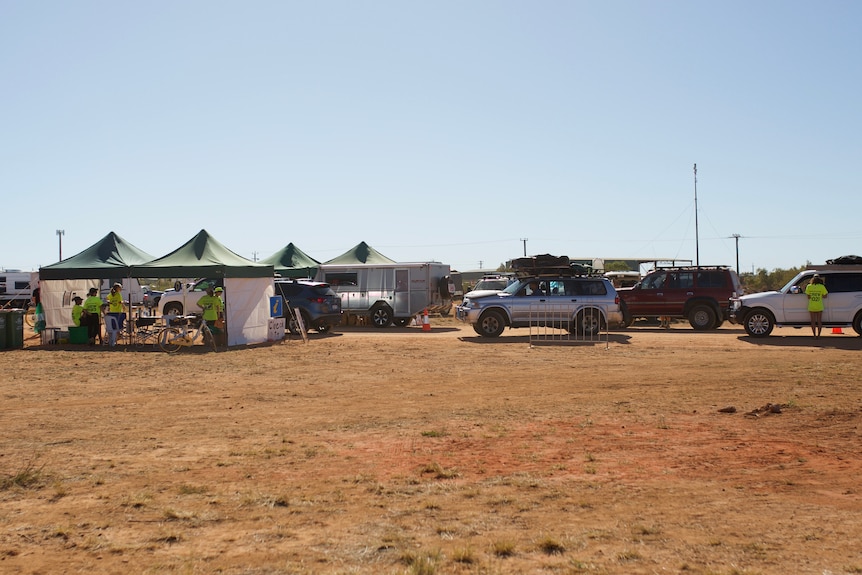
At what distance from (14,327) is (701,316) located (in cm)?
1913

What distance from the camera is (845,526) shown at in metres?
6.29

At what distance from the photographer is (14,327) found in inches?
869

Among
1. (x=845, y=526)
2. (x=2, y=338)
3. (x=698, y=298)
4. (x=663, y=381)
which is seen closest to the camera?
(x=845, y=526)

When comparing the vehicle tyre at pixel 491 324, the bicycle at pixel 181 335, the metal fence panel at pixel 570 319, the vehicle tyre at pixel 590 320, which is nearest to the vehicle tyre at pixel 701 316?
the metal fence panel at pixel 570 319

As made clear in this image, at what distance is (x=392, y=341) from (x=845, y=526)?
1698 centimetres

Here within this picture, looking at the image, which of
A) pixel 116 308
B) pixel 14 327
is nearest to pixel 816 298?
pixel 116 308

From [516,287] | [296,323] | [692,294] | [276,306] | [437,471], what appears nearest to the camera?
[437,471]

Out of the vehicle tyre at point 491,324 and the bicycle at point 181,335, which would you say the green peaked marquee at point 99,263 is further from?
the vehicle tyre at point 491,324

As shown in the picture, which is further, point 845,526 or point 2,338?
point 2,338

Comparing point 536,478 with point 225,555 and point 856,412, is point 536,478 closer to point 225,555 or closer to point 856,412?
point 225,555

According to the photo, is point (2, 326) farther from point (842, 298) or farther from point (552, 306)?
point (842, 298)

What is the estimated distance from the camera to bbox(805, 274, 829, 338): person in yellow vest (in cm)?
2122

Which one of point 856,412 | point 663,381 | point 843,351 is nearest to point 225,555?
point 856,412

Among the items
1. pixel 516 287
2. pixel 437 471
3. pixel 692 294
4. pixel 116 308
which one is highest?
pixel 516 287
